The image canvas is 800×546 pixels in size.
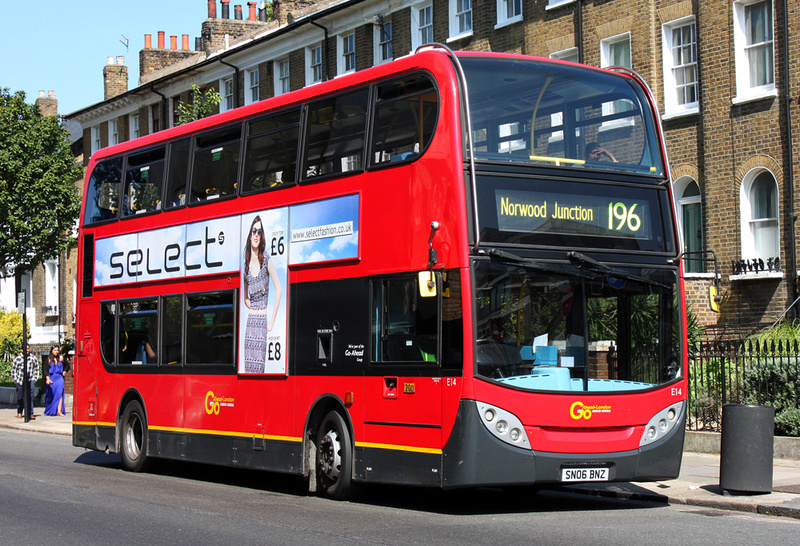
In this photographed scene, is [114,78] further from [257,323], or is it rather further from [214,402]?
[257,323]

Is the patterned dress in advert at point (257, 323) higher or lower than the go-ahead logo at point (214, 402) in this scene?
higher

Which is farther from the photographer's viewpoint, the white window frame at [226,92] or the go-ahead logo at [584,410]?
the white window frame at [226,92]

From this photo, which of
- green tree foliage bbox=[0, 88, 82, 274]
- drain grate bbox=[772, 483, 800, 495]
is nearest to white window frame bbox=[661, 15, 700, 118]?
drain grate bbox=[772, 483, 800, 495]

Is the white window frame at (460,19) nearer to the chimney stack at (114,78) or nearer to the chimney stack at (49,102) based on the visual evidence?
the chimney stack at (114,78)

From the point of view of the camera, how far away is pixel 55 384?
103 feet

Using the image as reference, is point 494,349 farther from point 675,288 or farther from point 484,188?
point 675,288

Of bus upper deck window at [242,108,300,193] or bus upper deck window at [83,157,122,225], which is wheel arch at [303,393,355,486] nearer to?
bus upper deck window at [242,108,300,193]

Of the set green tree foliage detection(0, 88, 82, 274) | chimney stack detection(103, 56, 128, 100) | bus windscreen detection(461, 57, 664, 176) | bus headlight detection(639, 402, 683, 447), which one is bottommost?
bus headlight detection(639, 402, 683, 447)

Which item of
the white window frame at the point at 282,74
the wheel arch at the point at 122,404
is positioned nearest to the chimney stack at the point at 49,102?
the white window frame at the point at 282,74

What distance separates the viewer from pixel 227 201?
14.2m

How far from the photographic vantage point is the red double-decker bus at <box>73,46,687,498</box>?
34.0 feet

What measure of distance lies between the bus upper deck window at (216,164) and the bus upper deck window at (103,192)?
2495mm

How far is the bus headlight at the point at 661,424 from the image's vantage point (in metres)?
11.0

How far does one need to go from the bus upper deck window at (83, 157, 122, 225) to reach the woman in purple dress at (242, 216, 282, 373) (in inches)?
163
